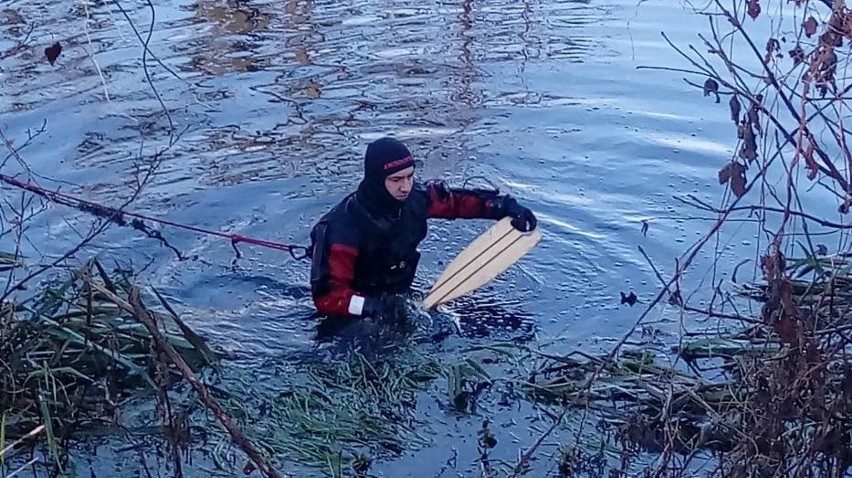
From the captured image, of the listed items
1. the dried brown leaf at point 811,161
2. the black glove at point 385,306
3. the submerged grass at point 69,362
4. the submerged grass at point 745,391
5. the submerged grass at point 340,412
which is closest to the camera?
the dried brown leaf at point 811,161

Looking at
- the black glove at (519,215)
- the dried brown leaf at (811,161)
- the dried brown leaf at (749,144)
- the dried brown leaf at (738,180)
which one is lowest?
the black glove at (519,215)

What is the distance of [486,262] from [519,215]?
13.2 inches

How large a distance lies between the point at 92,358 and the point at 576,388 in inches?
86.9

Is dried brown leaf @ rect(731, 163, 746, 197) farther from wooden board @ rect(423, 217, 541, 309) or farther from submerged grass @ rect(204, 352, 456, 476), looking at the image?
wooden board @ rect(423, 217, 541, 309)

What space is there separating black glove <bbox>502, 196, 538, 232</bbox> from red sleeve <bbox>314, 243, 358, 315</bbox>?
0.99m

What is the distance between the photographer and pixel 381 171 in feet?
22.1

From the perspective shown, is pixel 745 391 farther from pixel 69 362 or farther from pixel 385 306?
pixel 69 362

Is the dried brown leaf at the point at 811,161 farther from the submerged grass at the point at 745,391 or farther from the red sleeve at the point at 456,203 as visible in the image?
the red sleeve at the point at 456,203

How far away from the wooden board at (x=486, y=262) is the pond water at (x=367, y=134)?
0.60 ft

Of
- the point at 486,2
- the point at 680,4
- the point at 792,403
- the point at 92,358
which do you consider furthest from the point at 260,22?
the point at 792,403

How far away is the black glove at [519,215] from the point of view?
7254mm

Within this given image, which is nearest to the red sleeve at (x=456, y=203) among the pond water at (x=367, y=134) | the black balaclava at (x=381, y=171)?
the black balaclava at (x=381, y=171)

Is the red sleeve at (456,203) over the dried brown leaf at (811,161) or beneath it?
beneath

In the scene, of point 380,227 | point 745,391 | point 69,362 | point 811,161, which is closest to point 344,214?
point 380,227
